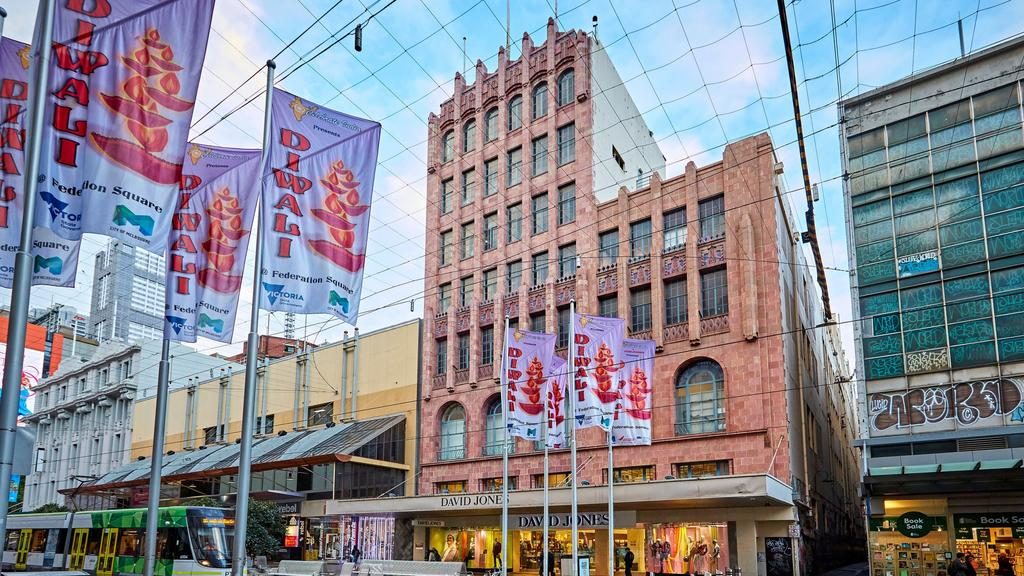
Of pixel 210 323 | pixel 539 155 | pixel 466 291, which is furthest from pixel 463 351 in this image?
pixel 210 323

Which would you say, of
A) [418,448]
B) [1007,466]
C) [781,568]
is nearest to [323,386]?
[418,448]

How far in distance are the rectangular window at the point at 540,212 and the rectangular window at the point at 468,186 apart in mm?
5015

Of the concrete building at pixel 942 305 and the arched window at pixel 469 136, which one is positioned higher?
the arched window at pixel 469 136

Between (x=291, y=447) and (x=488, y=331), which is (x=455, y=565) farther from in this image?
(x=291, y=447)

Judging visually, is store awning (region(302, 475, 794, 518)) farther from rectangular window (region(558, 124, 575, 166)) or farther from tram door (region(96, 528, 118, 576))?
rectangular window (region(558, 124, 575, 166))

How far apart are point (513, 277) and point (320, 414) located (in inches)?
665

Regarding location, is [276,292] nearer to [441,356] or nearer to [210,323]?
[210,323]

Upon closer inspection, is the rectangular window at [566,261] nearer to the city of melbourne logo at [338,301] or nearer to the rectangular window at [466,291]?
the rectangular window at [466,291]

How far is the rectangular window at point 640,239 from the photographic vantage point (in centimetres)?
3950

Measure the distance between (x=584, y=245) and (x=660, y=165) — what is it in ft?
50.6

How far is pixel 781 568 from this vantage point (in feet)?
104

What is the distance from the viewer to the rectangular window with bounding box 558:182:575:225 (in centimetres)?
4312

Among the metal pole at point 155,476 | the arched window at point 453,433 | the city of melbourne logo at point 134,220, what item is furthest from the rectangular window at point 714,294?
the city of melbourne logo at point 134,220

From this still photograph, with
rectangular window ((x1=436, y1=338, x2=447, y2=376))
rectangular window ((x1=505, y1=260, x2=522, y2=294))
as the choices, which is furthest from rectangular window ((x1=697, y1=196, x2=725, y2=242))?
rectangular window ((x1=436, y1=338, x2=447, y2=376))
